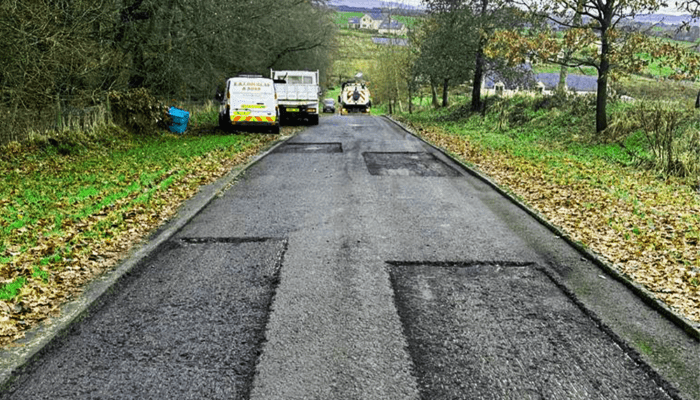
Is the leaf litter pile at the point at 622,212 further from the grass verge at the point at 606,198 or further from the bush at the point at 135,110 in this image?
the bush at the point at 135,110

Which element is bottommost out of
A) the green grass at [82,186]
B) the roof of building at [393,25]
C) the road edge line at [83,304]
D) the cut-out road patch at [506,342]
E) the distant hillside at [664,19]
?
the cut-out road patch at [506,342]

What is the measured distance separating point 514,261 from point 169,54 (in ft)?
61.4

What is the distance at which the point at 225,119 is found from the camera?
2438cm

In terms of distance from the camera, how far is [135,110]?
2025 cm

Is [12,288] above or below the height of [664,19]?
below

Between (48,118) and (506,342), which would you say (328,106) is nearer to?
(48,118)

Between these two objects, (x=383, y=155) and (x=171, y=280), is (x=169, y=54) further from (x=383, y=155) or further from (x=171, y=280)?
(x=171, y=280)

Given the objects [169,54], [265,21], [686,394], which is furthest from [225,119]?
[686,394]

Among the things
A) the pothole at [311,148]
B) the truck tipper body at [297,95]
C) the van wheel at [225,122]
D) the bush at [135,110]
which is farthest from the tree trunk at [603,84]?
the bush at [135,110]

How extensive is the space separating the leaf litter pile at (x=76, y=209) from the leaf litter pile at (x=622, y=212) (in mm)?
6524

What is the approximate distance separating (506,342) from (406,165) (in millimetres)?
10825

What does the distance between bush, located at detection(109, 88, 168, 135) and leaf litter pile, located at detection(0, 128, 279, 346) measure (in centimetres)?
209

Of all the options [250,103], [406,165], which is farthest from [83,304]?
[250,103]

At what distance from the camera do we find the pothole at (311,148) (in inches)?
736
